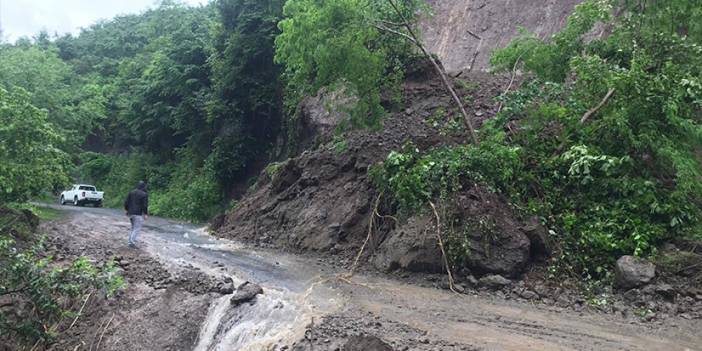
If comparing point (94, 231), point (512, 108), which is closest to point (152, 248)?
point (94, 231)

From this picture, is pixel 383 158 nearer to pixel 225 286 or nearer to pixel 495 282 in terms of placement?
pixel 495 282

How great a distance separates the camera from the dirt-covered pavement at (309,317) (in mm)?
7551

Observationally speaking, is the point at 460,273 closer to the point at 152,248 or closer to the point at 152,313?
the point at 152,313

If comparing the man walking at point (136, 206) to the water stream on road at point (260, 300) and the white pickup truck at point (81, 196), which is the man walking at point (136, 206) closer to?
the water stream on road at point (260, 300)

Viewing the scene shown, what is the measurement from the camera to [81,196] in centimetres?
3388

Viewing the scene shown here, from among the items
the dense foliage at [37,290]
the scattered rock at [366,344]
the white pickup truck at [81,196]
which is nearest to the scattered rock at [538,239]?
the scattered rock at [366,344]

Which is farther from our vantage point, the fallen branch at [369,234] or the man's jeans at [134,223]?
the man's jeans at [134,223]

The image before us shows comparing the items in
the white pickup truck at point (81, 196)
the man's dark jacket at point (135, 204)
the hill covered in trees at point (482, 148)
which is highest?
the hill covered in trees at point (482, 148)

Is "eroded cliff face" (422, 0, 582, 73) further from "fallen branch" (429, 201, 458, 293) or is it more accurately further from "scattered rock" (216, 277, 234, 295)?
"scattered rock" (216, 277, 234, 295)

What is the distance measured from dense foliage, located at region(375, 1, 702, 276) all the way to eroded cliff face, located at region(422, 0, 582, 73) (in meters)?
7.05

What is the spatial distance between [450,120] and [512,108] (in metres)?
3.09

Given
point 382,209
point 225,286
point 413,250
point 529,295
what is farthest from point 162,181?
point 529,295

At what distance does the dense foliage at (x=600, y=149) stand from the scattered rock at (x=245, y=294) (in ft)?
13.8

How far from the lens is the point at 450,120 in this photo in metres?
16.8
